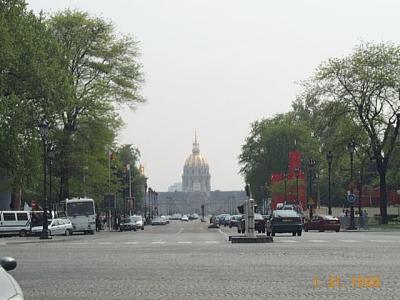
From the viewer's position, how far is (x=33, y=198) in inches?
3885

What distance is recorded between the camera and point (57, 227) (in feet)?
210

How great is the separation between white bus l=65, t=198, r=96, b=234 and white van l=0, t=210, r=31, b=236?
360 centimetres

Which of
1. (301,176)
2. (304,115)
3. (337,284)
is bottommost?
(337,284)

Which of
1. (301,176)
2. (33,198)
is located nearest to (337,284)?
(33,198)

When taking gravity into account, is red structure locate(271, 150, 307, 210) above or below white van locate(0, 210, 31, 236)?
above

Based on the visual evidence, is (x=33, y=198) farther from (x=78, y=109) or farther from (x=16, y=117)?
(x=16, y=117)

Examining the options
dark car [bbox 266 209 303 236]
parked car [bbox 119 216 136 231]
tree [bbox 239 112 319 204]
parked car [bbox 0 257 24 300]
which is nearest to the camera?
parked car [bbox 0 257 24 300]

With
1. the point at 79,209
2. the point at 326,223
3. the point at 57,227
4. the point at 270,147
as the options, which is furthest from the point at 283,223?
the point at 270,147

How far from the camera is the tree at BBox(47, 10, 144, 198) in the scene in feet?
227

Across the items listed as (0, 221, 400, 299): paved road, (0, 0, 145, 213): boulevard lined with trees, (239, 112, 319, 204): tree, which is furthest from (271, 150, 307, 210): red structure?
(0, 221, 400, 299): paved road

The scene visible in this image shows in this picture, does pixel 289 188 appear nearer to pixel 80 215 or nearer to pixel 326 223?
pixel 80 215

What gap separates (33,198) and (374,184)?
187 feet

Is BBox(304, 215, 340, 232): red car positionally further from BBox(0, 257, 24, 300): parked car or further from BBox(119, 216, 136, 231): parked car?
BBox(0, 257, 24, 300): parked car
